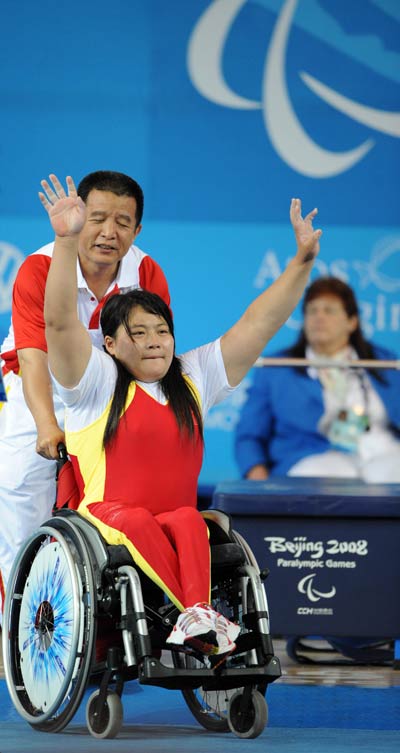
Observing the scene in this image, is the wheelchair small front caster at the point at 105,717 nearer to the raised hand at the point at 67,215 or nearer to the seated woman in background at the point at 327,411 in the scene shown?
the raised hand at the point at 67,215

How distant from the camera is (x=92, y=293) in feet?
11.1

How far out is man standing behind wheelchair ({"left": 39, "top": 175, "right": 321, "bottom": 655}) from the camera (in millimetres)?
2715

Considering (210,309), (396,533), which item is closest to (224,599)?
(396,533)

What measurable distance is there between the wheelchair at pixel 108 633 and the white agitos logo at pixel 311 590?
0.91 meters

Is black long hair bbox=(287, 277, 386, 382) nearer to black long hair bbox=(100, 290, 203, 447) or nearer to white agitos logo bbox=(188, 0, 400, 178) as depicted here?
white agitos logo bbox=(188, 0, 400, 178)

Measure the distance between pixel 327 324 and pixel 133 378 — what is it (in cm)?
292

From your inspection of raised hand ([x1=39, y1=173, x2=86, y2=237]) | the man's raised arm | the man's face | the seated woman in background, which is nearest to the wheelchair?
the man's raised arm

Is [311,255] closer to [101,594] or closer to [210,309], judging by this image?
[101,594]

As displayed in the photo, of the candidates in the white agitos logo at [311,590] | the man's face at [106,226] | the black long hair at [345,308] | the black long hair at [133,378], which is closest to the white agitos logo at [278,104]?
the black long hair at [345,308]

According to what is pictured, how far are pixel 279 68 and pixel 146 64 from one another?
57 cm

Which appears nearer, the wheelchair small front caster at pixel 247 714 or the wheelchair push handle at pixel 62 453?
the wheelchair small front caster at pixel 247 714

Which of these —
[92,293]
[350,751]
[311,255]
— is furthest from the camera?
[92,293]

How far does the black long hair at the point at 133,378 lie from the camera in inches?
114

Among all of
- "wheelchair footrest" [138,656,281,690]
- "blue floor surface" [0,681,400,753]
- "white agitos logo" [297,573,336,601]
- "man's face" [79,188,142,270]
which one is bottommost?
"blue floor surface" [0,681,400,753]
